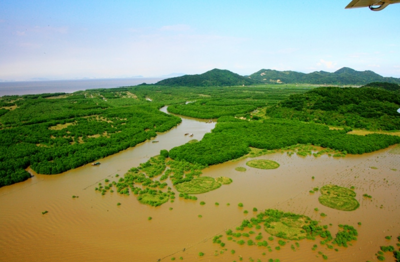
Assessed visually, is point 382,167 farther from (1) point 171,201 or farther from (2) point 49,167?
(2) point 49,167

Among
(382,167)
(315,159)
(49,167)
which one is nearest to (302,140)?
(315,159)

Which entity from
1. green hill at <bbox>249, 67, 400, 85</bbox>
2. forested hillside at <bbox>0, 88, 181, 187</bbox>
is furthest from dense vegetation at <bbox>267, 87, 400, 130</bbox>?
green hill at <bbox>249, 67, 400, 85</bbox>

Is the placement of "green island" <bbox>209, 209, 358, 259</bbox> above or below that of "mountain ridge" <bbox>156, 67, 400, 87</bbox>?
below

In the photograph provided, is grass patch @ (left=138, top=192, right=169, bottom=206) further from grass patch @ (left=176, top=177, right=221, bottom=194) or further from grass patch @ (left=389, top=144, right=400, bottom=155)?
grass patch @ (left=389, top=144, right=400, bottom=155)

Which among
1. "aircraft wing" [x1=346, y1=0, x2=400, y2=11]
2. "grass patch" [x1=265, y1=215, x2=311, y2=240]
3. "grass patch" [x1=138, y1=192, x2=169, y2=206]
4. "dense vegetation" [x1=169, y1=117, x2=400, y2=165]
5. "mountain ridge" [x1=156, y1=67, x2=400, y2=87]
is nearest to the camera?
"aircraft wing" [x1=346, y1=0, x2=400, y2=11]

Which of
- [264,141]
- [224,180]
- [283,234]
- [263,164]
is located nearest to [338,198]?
[283,234]

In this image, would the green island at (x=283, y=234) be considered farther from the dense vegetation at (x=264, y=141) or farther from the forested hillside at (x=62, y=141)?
the forested hillside at (x=62, y=141)
